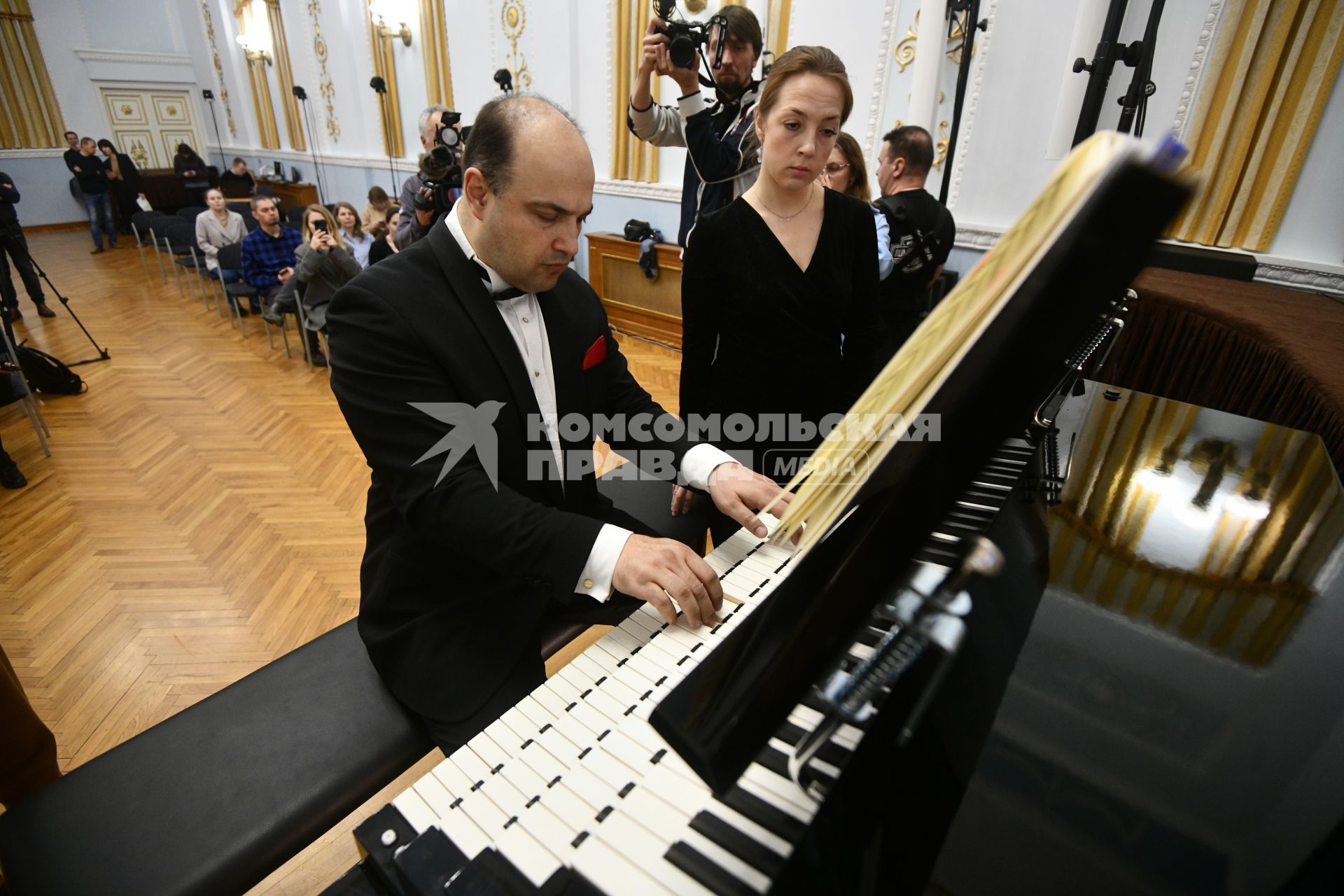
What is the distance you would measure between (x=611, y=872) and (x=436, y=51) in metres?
9.36

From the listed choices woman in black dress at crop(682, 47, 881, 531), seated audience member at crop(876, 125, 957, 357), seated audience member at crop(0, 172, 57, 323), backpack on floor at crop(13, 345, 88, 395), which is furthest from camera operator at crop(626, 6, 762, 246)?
seated audience member at crop(0, 172, 57, 323)

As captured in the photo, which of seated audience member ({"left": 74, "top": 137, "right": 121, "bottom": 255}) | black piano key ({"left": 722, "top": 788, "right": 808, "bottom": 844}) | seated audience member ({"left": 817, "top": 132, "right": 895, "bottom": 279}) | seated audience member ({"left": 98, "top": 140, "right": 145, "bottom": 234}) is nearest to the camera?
black piano key ({"left": 722, "top": 788, "right": 808, "bottom": 844})

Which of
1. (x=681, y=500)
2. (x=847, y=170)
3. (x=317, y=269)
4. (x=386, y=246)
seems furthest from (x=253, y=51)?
(x=681, y=500)

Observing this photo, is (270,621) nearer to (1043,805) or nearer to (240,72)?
(1043,805)

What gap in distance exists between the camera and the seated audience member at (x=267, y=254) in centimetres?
567

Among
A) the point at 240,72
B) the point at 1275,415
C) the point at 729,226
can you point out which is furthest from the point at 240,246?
the point at 240,72

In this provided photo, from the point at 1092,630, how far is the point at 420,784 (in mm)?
950

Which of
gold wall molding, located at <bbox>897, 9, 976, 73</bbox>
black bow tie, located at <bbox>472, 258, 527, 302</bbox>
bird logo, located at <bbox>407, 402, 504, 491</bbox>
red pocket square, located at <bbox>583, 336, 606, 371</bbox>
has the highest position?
gold wall molding, located at <bbox>897, 9, 976, 73</bbox>

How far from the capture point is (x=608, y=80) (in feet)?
20.0

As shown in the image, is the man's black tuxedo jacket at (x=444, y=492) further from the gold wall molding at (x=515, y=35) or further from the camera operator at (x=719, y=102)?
the gold wall molding at (x=515, y=35)

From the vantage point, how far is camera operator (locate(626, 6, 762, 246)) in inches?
99.0

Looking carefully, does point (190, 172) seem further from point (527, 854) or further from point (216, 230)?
point (527, 854)

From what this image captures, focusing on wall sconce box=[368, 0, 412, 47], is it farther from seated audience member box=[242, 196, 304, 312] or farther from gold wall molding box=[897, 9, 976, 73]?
gold wall molding box=[897, 9, 976, 73]

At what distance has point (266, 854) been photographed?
97 cm
